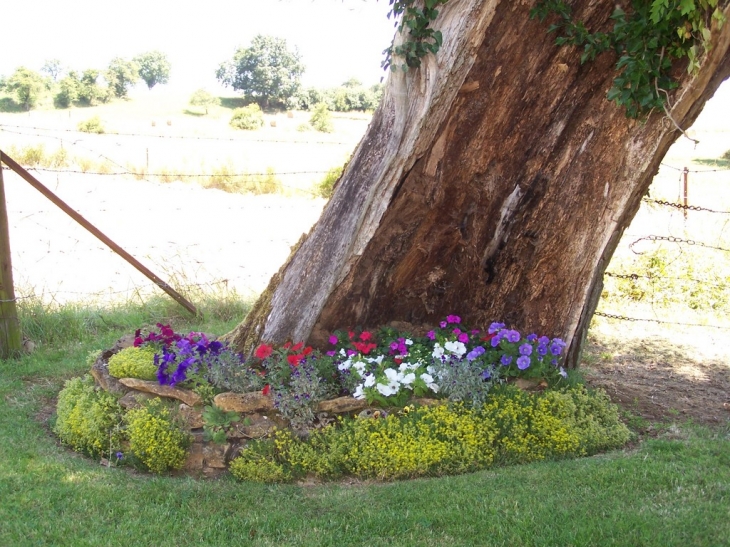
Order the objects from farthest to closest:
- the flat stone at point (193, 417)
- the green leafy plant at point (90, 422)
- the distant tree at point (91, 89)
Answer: the distant tree at point (91, 89) → the green leafy plant at point (90, 422) → the flat stone at point (193, 417)

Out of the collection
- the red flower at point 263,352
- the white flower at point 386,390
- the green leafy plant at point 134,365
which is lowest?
the green leafy plant at point 134,365

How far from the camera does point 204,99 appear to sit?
155 ft

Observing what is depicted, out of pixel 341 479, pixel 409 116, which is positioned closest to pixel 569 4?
pixel 409 116

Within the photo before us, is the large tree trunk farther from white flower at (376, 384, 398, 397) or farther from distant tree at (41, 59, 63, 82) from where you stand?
distant tree at (41, 59, 63, 82)

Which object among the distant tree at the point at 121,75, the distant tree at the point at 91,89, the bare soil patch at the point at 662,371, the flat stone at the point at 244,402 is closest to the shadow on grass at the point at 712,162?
the bare soil patch at the point at 662,371

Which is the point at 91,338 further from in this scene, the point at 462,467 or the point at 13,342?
the point at 462,467

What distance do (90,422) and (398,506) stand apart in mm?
2158

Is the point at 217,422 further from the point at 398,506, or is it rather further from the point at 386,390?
the point at 398,506

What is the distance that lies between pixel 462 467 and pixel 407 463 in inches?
12.9

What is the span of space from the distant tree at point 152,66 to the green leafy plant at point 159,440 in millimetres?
52003

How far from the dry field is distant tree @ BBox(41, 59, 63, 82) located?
22.1 meters

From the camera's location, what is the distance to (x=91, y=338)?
23.3 ft

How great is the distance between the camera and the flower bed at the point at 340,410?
13.6 feet

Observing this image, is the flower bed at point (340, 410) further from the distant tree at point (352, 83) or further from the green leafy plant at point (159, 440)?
the distant tree at point (352, 83)
